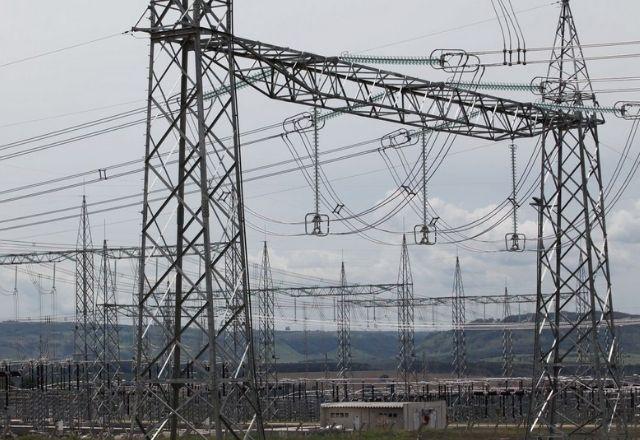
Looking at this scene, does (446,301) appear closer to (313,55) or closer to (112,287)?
(112,287)

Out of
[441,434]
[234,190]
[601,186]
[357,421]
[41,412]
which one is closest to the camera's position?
[234,190]

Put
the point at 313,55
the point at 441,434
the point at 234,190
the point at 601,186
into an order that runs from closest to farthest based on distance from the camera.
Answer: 1. the point at 234,190
2. the point at 313,55
3. the point at 601,186
4. the point at 441,434

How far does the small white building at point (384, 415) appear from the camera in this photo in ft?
175

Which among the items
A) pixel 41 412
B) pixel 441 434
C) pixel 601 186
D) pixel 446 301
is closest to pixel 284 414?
pixel 446 301

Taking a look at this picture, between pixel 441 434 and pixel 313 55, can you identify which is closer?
pixel 313 55

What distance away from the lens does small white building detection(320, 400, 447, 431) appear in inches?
2101

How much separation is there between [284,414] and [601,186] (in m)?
49.1

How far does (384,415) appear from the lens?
54.6 metres

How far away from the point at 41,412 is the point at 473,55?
41.8 metres

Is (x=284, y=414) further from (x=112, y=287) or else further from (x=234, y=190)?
(x=234, y=190)

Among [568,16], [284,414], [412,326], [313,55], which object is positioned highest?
[568,16]

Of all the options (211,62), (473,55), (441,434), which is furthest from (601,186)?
(441,434)

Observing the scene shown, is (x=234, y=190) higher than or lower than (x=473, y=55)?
lower

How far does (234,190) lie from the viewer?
17.8 m
